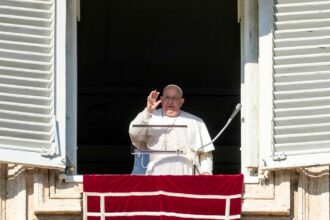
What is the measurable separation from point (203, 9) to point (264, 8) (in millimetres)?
4406

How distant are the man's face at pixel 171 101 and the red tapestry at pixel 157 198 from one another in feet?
3.30

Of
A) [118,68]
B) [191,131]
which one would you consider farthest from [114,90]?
[191,131]

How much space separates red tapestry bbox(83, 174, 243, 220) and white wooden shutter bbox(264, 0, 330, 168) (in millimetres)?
422

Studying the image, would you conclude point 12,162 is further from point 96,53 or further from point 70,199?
point 96,53

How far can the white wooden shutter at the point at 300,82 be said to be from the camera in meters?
15.6

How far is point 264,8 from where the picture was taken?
15891 millimetres

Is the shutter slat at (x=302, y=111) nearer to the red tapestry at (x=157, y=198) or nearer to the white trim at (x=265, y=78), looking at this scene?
the white trim at (x=265, y=78)

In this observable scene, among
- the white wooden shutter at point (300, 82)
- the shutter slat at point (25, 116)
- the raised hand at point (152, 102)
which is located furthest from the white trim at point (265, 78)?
the shutter slat at point (25, 116)

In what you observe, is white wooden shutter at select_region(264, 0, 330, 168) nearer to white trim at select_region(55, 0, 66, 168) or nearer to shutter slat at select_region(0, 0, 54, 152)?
white trim at select_region(55, 0, 66, 168)

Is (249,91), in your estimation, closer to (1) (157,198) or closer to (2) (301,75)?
(2) (301,75)

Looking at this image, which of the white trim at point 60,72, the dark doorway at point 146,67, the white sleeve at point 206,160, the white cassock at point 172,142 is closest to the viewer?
the white trim at point 60,72

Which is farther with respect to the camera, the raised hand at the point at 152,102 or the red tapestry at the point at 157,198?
the raised hand at the point at 152,102

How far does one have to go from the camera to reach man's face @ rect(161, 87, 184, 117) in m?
16.3

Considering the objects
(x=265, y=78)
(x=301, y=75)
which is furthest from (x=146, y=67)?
(x=301, y=75)
